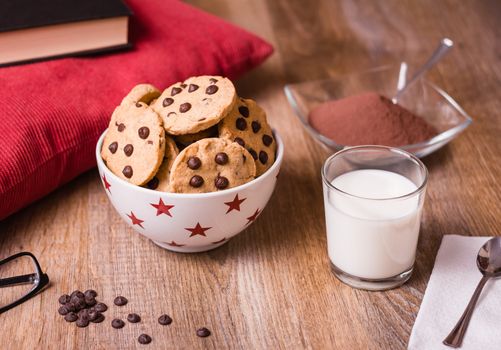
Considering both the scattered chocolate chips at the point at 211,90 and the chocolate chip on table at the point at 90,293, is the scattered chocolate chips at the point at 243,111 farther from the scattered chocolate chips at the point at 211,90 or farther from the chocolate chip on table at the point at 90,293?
the chocolate chip on table at the point at 90,293

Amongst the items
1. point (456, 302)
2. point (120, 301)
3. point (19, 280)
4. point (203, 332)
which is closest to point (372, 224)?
point (456, 302)

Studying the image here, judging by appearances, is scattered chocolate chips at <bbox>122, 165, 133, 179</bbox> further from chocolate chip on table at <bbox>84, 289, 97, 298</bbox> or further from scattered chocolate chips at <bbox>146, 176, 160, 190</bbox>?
chocolate chip on table at <bbox>84, 289, 97, 298</bbox>

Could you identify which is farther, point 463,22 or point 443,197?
point 463,22

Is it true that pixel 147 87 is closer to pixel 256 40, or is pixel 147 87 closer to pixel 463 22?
pixel 256 40

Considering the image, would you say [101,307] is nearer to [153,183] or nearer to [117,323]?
[117,323]

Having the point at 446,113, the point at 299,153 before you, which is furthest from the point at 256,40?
the point at 446,113

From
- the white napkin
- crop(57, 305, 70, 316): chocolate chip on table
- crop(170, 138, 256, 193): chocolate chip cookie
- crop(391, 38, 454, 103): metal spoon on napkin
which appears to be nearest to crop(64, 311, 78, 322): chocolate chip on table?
crop(57, 305, 70, 316): chocolate chip on table

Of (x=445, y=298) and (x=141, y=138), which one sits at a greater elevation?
(x=141, y=138)
